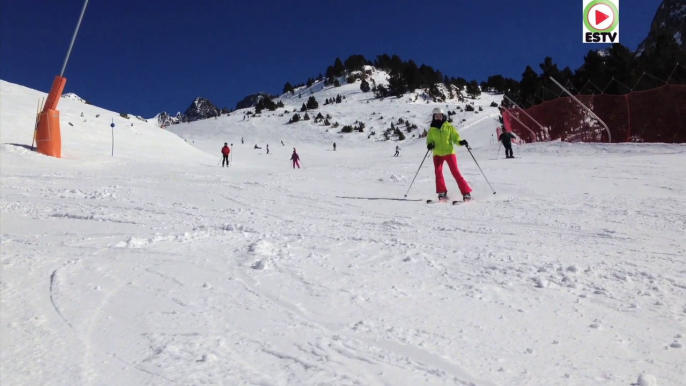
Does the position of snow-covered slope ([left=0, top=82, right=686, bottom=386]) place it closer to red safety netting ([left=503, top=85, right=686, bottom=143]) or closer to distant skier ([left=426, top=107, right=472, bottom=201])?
distant skier ([left=426, top=107, right=472, bottom=201])

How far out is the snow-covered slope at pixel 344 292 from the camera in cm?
220

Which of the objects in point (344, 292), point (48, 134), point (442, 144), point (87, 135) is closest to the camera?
point (344, 292)

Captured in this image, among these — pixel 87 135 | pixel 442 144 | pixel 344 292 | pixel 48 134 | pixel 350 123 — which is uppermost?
pixel 350 123

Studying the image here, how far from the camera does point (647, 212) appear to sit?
605cm

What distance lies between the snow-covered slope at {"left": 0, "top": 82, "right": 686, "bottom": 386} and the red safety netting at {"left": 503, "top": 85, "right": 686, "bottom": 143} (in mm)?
10785

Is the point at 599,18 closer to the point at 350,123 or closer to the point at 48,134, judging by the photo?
the point at 48,134

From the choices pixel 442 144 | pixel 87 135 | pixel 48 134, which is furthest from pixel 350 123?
pixel 442 144

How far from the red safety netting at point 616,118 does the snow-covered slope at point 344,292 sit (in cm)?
1079

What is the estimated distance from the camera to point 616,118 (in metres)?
18.4

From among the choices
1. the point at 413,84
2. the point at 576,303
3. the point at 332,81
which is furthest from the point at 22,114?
the point at 332,81

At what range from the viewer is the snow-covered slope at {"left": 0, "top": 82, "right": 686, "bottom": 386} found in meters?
→ 2.20

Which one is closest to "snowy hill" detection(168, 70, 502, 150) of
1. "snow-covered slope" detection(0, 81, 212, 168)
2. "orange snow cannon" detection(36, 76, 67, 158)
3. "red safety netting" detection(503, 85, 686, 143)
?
"red safety netting" detection(503, 85, 686, 143)

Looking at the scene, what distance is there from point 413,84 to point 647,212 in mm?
62443

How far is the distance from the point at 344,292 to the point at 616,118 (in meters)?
19.1
